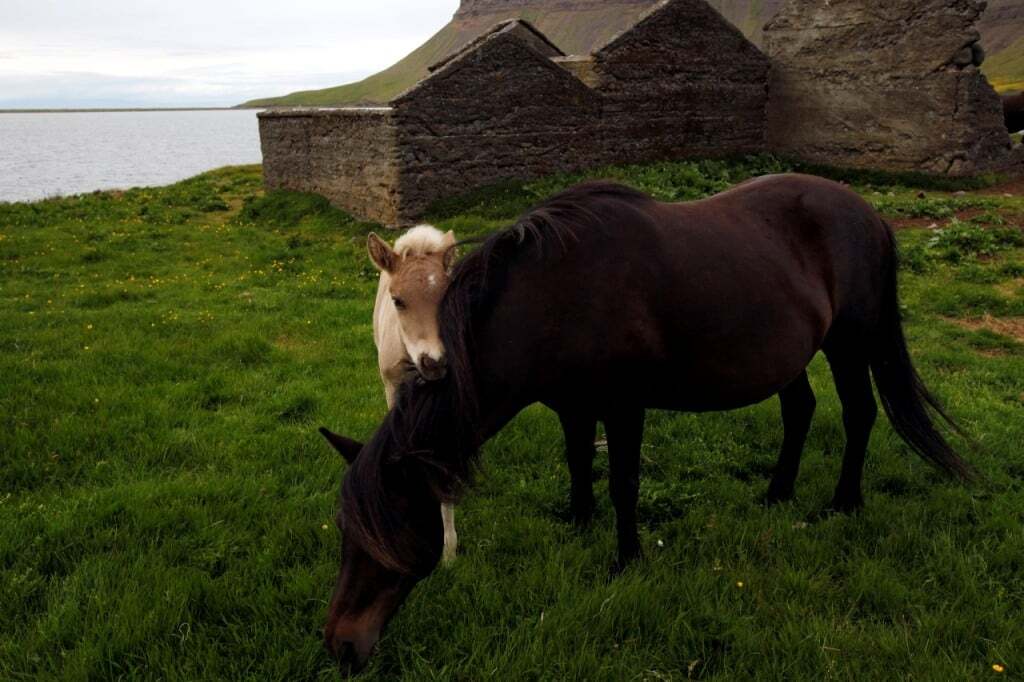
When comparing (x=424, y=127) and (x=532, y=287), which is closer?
(x=532, y=287)

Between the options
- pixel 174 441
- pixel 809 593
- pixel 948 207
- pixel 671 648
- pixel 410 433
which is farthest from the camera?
pixel 948 207

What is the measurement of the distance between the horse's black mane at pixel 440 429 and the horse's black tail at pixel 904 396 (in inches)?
98.5

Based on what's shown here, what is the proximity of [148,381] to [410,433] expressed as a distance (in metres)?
4.89

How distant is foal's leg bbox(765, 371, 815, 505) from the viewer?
452 centimetres

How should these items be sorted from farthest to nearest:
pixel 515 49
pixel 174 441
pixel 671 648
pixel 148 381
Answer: pixel 515 49, pixel 148 381, pixel 174 441, pixel 671 648

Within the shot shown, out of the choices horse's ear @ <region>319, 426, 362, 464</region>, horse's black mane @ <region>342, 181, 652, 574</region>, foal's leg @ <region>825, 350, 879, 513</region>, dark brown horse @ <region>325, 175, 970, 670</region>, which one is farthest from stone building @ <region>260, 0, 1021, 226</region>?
horse's ear @ <region>319, 426, 362, 464</region>

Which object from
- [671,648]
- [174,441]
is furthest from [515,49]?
[671,648]

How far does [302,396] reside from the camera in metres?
6.23

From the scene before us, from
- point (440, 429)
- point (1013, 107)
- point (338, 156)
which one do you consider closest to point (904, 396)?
point (440, 429)

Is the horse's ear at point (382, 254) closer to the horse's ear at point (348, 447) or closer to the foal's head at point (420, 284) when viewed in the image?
the foal's head at point (420, 284)

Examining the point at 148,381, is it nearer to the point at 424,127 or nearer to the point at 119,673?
the point at 119,673

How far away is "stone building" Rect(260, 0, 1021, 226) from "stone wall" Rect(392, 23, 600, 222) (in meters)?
0.03

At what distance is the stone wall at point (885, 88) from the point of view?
15758 millimetres

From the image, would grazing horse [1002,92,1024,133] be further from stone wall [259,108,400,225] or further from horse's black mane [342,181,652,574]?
horse's black mane [342,181,652,574]
